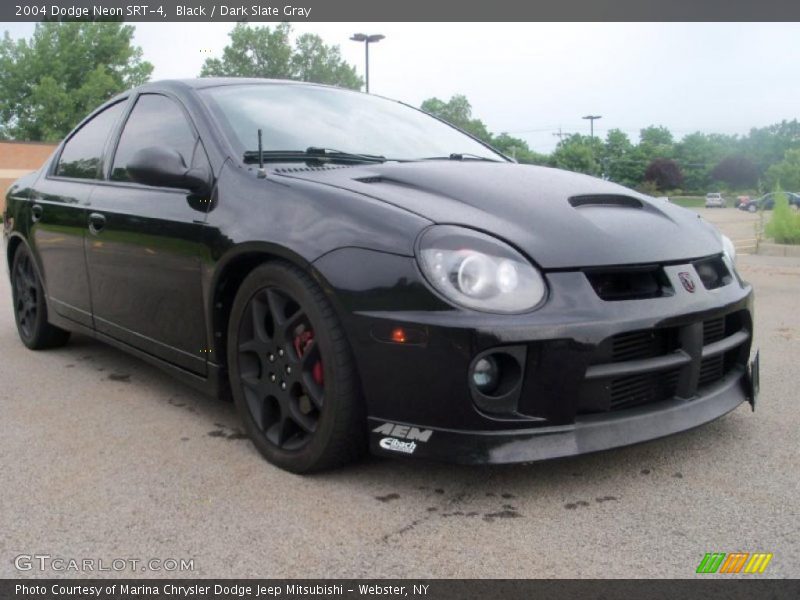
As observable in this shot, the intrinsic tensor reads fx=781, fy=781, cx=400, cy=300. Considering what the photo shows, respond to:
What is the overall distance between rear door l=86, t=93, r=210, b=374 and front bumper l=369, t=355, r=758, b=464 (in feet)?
3.43

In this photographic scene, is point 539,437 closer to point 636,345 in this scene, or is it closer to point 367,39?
point 636,345

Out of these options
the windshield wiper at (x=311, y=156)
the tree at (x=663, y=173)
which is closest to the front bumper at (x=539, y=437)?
the windshield wiper at (x=311, y=156)

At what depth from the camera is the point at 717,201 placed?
212 ft

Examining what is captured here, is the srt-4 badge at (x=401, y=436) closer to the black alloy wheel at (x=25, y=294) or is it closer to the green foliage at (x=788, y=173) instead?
the black alloy wheel at (x=25, y=294)

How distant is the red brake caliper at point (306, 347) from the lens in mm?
2561

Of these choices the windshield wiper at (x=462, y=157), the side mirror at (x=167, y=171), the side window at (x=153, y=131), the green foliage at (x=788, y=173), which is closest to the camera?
the side mirror at (x=167, y=171)

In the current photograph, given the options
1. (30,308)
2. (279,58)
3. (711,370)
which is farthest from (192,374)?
(279,58)

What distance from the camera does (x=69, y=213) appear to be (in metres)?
3.98

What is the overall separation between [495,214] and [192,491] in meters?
1.34

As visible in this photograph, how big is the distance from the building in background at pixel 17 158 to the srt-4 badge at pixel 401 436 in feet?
119

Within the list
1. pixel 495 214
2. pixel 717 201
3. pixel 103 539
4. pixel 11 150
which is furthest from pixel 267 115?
pixel 717 201

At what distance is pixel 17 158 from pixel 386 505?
37521 mm

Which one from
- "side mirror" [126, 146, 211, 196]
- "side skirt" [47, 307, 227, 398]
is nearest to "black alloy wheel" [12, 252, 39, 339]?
"side skirt" [47, 307, 227, 398]
